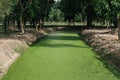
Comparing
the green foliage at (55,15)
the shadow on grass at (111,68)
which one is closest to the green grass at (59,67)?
the shadow on grass at (111,68)

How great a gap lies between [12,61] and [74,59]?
17.4 ft

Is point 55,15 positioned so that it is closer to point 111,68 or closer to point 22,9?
→ point 22,9

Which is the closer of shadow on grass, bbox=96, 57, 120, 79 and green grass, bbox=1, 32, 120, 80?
green grass, bbox=1, 32, 120, 80

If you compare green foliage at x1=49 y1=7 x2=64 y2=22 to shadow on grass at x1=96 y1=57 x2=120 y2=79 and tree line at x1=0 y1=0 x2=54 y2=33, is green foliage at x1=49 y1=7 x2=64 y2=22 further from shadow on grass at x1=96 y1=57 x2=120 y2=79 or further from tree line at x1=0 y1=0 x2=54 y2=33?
shadow on grass at x1=96 y1=57 x2=120 y2=79

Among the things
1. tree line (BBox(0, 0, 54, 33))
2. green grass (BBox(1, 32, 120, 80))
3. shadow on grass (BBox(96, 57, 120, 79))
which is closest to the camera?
green grass (BBox(1, 32, 120, 80))

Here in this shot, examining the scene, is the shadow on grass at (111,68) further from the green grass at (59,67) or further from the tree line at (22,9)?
the tree line at (22,9)

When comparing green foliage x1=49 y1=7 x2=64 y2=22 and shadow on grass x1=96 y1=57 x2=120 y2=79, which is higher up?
green foliage x1=49 y1=7 x2=64 y2=22

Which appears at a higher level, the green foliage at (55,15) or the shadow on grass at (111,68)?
the green foliage at (55,15)

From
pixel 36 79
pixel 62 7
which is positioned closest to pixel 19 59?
pixel 36 79

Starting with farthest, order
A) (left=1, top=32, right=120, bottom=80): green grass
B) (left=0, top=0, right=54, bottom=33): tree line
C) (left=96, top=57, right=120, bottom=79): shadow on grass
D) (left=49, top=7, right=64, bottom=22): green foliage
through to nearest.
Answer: (left=49, top=7, right=64, bottom=22): green foliage → (left=0, top=0, right=54, bottom=33): tree line → (left=96, top=57, right=120, bottom=79): shadow on grass → (left=1, top=32, right=120, bottom=80): green grass

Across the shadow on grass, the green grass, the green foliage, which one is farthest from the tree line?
the green foliage

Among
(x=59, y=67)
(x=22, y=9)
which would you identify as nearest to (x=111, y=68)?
(x=59, y=67)

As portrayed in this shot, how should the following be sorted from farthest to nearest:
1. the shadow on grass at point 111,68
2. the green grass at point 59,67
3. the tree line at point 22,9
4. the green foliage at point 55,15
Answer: the green foliage at point 55,15, the tree line at point 22,9, the shadow on grass at point 111,68, the green grass at point 59,67

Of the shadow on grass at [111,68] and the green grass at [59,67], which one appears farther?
the shadow on grass at [111,68]
